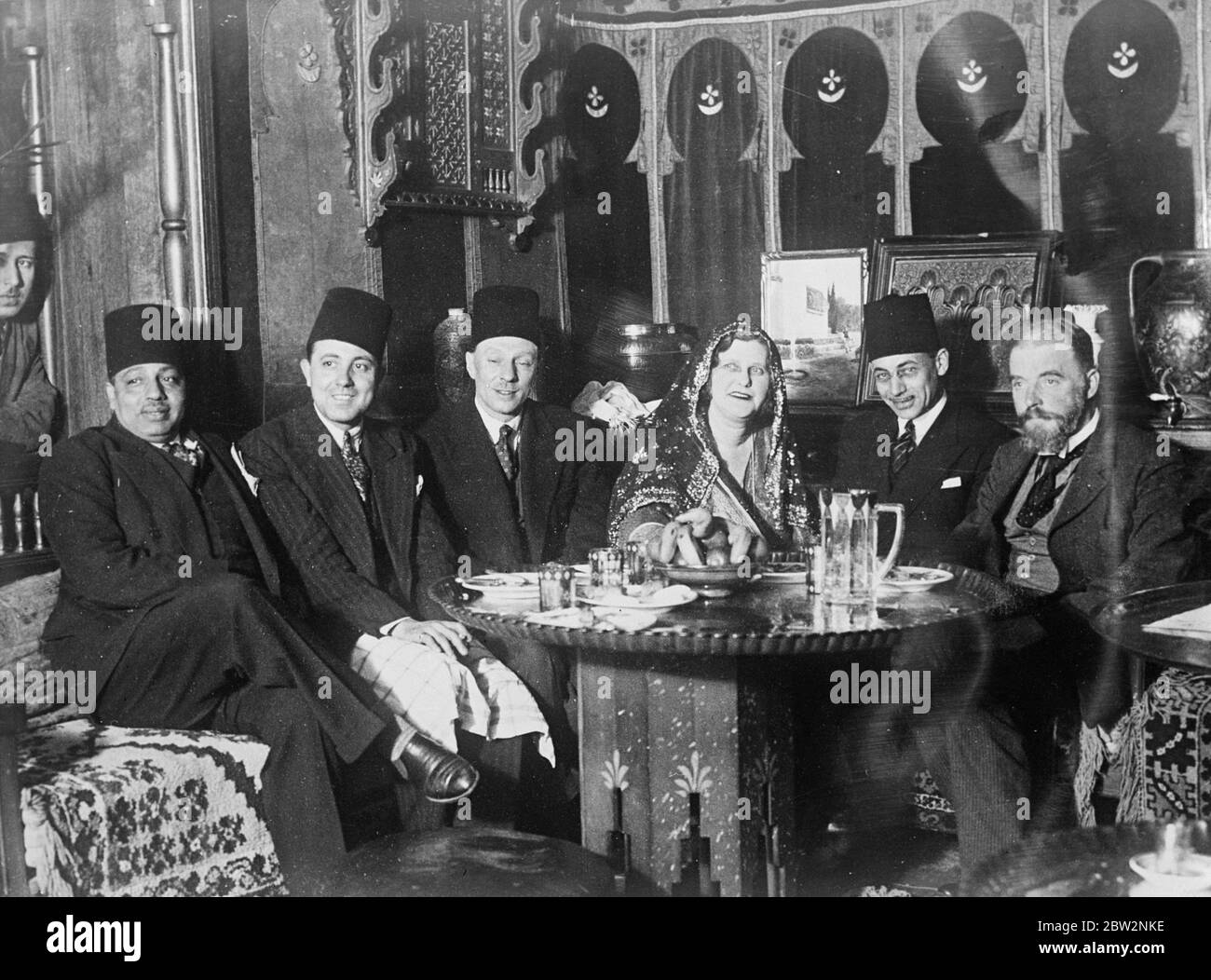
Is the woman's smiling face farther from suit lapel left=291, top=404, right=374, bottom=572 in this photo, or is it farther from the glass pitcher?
suit lapel left=291, top=404, right=374, bottom=572

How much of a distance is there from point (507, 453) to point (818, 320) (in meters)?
1.10

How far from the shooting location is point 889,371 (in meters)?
3.24

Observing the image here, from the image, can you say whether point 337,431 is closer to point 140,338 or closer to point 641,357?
point 140,338

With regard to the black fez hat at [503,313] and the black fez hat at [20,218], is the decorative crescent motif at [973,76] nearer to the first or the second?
the black fez hat at [503,313]

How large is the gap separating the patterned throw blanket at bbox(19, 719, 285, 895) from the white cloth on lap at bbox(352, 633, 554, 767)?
0.91 ft

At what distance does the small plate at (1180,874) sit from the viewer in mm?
1438

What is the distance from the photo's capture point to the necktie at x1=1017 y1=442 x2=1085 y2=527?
2.86 metres

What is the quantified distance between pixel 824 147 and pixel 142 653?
2303mm

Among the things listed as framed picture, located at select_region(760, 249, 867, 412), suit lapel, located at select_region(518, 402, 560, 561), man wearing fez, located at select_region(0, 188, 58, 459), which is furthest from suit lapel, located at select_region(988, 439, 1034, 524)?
man wearing fez, located at select_region(0, 188, 58, 459)

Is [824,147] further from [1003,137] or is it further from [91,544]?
[91,544]

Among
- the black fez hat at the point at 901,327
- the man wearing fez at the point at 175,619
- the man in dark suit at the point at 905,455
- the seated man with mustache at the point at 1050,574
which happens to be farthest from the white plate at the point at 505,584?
the black fez hat at the point at 901,327

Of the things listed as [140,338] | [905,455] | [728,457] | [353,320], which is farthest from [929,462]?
[140,338]

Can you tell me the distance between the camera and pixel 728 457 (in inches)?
111

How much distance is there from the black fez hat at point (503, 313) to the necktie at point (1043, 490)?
1.15m
